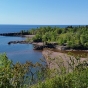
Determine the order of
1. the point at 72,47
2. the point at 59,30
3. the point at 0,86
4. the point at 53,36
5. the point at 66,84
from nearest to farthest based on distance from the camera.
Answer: the point at 0,86
the point at 66,84
the point at 72,47
the point at 53,36
the point at 59,30

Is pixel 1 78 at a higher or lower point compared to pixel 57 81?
higher

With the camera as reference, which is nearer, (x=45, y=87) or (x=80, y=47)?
(x=45, y=87)

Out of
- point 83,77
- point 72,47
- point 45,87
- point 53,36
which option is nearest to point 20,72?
point 45,87

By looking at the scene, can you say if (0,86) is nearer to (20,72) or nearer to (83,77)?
(20,72)

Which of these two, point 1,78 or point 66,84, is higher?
point 1,78

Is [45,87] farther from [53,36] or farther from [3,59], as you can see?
[53,36]

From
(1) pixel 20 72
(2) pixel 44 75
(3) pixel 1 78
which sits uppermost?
(3) pixel 1 78

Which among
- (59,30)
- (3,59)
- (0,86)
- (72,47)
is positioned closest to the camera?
(0,86)

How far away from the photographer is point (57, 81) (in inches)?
814

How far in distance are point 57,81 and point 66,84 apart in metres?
0.85

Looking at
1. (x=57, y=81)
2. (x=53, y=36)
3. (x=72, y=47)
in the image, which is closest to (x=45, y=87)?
(x=57, y=81)

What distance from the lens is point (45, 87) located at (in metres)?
19.2

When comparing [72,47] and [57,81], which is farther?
[72,47]

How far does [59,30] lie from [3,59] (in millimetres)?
91313
